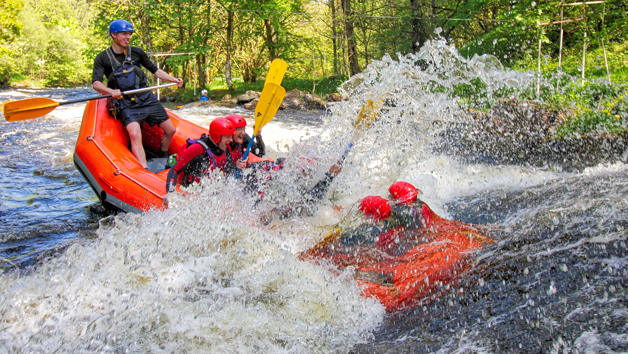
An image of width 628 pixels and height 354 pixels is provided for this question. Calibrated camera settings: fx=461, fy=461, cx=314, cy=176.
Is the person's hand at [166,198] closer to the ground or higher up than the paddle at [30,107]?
closer to the ground

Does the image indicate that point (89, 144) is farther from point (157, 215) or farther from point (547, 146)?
point (547, 146)

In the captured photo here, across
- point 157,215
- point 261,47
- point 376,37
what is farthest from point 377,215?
point 261,47

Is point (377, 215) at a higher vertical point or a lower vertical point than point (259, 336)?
higher

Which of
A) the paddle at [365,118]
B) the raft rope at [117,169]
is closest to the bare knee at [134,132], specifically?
the raft rope at [117,169]

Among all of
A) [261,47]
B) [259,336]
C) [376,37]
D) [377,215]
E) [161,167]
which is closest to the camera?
[259,336]

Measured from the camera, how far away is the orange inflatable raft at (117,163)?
4.32 metres

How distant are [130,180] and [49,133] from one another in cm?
714

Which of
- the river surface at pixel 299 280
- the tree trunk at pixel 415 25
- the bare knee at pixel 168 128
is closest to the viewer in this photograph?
the river surface at pixel 299 280

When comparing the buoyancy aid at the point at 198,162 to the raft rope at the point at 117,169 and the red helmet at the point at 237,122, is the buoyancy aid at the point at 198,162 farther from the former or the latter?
the raft rope at the point at 117,169

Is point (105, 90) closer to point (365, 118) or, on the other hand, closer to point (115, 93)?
point (115, 93)

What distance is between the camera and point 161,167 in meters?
5.21

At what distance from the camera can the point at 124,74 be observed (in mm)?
4914

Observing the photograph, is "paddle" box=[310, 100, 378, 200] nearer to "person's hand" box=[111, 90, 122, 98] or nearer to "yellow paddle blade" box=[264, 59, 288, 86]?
"yellow paddle blade" box=[264, 59, 288, 86]

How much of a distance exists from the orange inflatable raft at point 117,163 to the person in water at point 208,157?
0.38 metres
